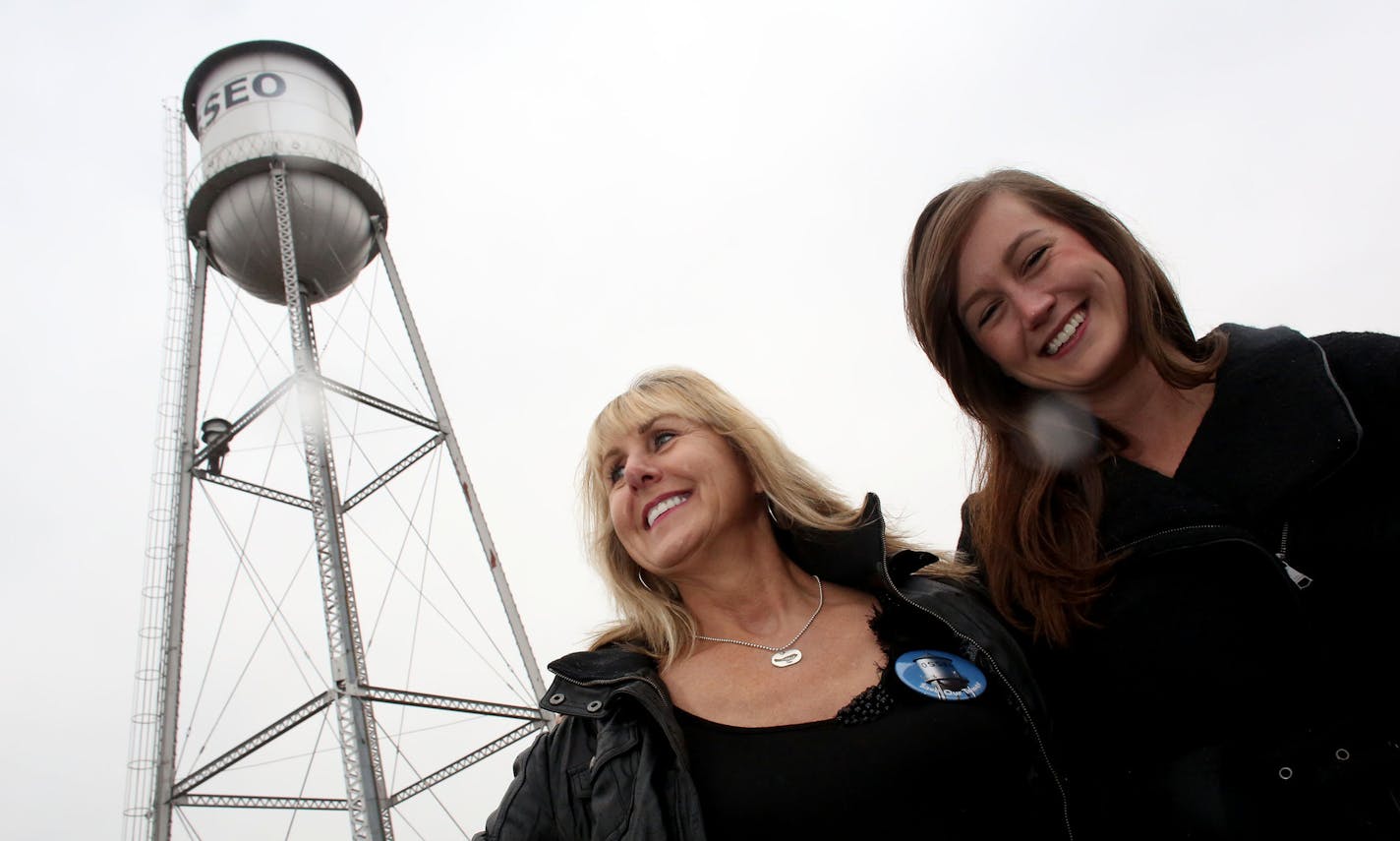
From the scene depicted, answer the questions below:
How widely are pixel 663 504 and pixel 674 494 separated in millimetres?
47

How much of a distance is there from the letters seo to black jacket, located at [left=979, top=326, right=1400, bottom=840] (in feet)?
40.9

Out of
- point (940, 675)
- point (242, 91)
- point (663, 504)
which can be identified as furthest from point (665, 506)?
point (242, 91)

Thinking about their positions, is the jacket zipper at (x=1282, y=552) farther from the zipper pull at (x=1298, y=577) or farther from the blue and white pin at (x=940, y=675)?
the blue and white pin at (x=940, y=675)

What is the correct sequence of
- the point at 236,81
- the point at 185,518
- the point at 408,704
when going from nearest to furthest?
the point at 408,704 < the point at 185,518 < the point at 236,81

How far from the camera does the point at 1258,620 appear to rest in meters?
1.97

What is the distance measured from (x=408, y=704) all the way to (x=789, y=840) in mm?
7524

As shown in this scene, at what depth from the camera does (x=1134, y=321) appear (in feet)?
7.66

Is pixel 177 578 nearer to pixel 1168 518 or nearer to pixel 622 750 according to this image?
pixel 622 750

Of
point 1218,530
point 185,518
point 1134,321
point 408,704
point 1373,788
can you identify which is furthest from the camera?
point 185,518

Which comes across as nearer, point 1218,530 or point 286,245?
point 1218,530

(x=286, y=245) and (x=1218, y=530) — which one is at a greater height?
(x=286, y=245)

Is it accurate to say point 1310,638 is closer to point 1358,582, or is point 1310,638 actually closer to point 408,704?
point 1358,582

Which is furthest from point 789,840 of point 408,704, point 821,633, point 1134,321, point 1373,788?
point 408,704

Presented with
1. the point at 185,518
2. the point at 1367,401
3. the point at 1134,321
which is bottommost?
the point at 1367,401
